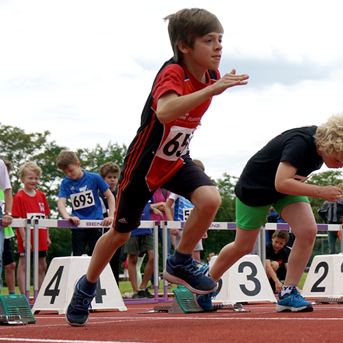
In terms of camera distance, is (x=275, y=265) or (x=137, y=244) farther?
(x=275, y=265)

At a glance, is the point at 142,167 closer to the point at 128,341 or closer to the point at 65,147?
the point at 128,341

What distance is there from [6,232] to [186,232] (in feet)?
18.1

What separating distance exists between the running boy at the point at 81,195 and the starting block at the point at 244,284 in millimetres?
2221

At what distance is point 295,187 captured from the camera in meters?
4.69

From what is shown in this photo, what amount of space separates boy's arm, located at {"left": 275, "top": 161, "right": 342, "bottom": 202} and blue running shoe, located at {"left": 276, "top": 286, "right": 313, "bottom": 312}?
97 cm

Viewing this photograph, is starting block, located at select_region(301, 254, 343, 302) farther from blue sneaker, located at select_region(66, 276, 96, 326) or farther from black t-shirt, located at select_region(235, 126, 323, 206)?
blue sneaker, located at select_region(66, 276, 96, 326)

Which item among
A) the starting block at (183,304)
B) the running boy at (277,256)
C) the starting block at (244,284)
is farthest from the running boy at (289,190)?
the running boy at (277,256)

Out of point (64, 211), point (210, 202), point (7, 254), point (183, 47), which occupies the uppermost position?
point (183, 47)

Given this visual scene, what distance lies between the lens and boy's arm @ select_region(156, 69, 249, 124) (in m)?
3.46

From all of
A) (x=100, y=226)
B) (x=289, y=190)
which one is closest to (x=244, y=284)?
(x=100, y=226)

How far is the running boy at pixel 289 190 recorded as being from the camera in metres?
4.78

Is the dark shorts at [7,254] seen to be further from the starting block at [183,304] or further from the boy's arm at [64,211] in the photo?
the starting block at [183,304]

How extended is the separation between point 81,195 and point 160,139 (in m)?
4.85

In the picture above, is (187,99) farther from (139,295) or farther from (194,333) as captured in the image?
(139,295)
